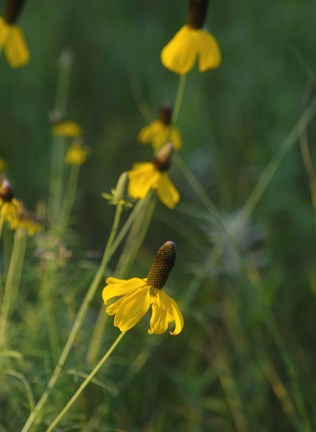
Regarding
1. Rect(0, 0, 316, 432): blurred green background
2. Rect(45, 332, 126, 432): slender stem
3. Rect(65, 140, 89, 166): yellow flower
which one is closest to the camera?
Rect(45, 332, 126, 432): slender stem

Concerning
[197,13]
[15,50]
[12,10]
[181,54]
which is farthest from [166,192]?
[12,10]

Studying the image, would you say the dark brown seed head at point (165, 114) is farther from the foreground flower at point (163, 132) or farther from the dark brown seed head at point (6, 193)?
the dark brown seed head at point (6, 193)

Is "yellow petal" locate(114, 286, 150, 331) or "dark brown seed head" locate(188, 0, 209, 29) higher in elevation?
"dark brown seed head" locate(188, 0, 209, 29)

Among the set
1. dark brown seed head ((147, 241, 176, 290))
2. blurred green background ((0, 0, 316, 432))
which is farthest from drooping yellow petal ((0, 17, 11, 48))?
dark brown seed head ((147, 241, 176, 290))

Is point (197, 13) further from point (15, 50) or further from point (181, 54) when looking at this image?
point (15, 50)

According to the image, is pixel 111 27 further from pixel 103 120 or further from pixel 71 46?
pixel 103 120

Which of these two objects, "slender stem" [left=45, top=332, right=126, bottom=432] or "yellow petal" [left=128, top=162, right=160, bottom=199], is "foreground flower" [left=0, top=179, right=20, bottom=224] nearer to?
"yellow petal" [left=128, top=162, right=160, bottom=199]
